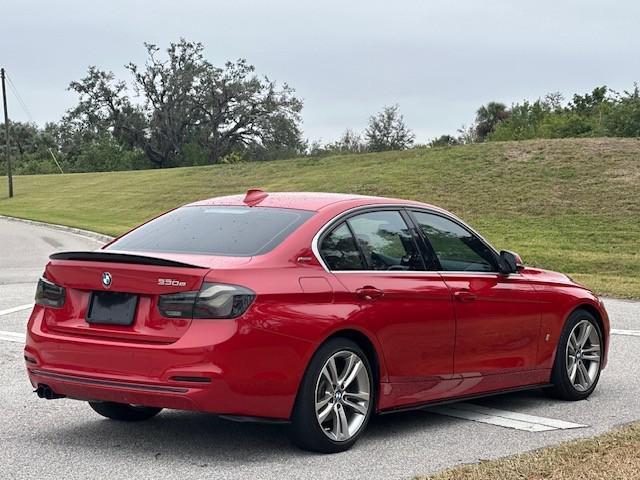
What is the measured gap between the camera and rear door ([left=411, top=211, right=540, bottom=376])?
6.96 metres

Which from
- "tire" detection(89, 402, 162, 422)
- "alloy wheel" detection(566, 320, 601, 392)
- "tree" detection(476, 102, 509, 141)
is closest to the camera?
"tire" detection(89, 402, 162, 422)

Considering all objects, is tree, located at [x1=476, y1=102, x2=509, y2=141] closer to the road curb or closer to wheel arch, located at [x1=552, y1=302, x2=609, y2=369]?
the road curb

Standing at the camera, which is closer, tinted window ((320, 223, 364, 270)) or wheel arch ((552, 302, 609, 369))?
tinted window ((320, 223, 364, 270))

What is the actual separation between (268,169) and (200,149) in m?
34.5

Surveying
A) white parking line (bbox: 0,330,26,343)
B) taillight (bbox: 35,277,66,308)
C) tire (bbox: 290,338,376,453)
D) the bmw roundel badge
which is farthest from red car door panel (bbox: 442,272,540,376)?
white parking line (bbox: 0,330,26,343)

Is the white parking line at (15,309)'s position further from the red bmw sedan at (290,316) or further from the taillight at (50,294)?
the taillight at (50,294)

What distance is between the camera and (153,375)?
5.59 meters

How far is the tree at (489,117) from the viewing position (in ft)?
246

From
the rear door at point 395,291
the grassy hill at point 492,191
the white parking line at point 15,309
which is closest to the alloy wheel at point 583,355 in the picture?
the rear door at point 395,291

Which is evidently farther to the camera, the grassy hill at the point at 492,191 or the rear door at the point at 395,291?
the grassy hill at the point at 492,191

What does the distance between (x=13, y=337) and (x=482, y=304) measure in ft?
18.0

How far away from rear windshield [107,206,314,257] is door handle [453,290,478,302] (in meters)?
1.18

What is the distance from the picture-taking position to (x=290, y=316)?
226 inches

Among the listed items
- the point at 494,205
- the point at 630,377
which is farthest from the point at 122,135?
the point at 630,377
